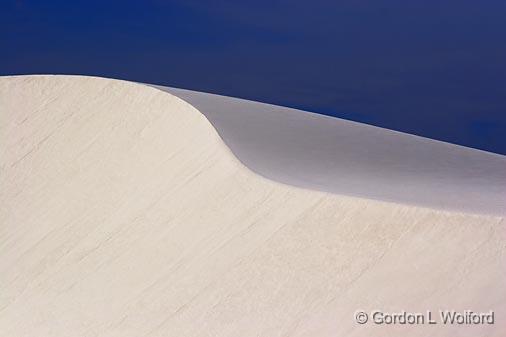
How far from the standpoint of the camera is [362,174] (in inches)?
645

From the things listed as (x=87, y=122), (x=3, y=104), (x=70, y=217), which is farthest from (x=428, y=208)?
(x=3, y=104)

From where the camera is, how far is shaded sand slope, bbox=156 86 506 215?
46.3 feet

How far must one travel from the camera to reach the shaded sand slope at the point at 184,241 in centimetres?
1173
